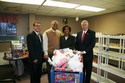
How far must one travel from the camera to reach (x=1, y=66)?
520 cm

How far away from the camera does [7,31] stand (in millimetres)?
6637

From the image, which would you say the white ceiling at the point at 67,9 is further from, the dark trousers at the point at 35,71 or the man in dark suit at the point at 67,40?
the dark trousers at the point at 35,71

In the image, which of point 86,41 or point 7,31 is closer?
point 86,41

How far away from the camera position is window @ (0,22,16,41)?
6457 millimetres

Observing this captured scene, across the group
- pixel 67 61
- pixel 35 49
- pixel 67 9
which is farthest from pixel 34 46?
pixel 67 9

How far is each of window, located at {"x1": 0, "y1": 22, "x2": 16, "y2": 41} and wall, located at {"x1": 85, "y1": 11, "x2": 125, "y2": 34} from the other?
4534mm

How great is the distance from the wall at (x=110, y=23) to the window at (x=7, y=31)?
4534mm

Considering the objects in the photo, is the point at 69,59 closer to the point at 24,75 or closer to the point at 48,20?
the point at 24,75

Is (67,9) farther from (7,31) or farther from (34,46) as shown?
(7,31)

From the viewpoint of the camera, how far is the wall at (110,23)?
538 cm

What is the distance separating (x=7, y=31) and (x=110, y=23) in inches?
212

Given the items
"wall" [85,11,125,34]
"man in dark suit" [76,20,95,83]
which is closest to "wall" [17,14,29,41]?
"wall" [85,11,125,34]

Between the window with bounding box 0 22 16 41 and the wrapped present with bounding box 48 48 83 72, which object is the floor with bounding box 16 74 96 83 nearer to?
the wrapped present with bounding box 48 48 83 72

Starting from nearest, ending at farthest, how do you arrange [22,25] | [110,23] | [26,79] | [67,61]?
[67,61], [26,79], [110,23], [22,25]
